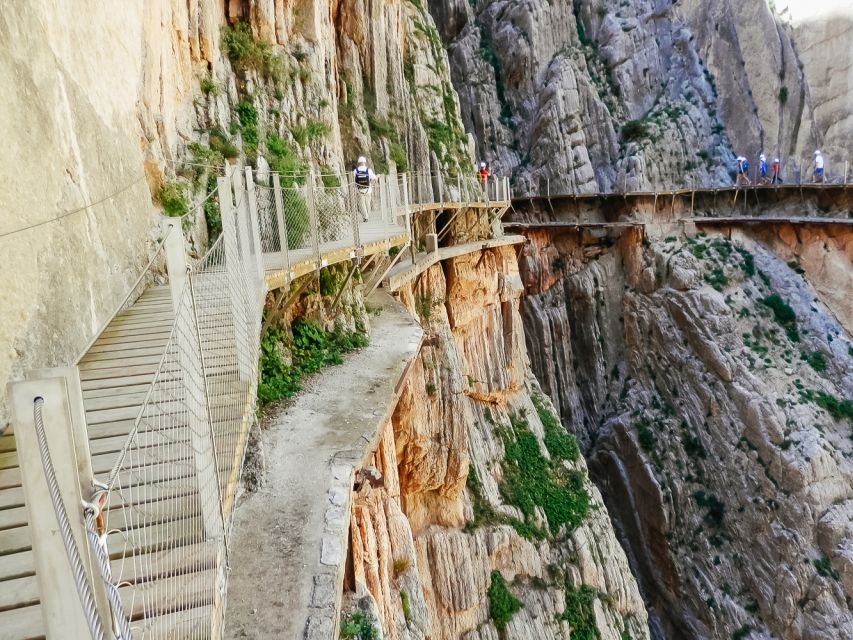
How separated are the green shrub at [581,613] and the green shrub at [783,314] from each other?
16512mm

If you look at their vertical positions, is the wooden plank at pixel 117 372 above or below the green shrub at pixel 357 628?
above

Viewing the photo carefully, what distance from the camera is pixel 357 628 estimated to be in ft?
16.6

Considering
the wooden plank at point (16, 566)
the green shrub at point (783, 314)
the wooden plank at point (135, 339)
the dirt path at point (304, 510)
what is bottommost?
the green shrub at point (783, 314)

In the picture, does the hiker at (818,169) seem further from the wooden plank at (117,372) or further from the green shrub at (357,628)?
the wooden plank at (117,372)

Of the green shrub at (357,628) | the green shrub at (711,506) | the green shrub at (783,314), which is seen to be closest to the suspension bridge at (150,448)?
the green shrub at (357,628)

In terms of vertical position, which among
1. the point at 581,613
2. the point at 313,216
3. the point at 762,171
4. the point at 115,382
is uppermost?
the point at 762,171

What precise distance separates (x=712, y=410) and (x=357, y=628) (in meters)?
23.7

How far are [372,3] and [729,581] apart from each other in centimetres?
2514

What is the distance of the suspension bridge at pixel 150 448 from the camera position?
4.80 feet

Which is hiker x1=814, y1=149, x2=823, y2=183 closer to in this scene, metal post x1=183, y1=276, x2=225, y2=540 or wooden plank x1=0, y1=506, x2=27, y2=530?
metal post x1=183, y1=276, x2=225, y2=540

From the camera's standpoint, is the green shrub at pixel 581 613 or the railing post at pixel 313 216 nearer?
the railing post at pixel 313 216

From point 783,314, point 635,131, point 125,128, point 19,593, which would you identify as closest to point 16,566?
point 19,593

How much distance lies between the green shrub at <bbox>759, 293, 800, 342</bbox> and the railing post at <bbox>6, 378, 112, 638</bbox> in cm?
2990

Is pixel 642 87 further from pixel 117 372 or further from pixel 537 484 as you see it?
pixel 117 372
